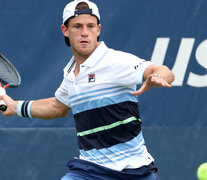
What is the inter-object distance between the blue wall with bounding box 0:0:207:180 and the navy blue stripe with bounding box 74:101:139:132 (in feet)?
4.52

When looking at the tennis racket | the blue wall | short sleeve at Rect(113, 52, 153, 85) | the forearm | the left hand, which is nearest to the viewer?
the left hand

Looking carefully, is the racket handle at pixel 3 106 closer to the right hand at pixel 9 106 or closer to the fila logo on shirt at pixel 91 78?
the right hand at pixel 9 106

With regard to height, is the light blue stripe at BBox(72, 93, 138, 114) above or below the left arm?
below

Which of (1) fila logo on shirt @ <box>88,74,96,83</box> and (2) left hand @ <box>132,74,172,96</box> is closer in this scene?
(2) left hand @ <box>132,74,172,96</box>

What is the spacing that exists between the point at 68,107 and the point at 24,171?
1112 mm

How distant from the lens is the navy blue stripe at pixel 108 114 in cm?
334

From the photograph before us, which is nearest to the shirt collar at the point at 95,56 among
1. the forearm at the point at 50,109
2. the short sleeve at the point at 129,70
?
the short sleeve at the point at 129,70

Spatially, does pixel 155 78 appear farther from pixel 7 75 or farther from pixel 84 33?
pixel 7 75

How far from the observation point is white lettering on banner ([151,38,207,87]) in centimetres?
479

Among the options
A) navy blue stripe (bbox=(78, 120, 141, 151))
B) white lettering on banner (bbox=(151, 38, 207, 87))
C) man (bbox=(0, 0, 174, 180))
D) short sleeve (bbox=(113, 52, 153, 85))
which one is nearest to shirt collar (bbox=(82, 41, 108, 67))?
man (bbox=(0, 0, 174, 180))

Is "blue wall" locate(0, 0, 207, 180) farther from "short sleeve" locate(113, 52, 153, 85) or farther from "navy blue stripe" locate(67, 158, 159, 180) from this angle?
"short sleeve" locate(113, 52, 153, 85)

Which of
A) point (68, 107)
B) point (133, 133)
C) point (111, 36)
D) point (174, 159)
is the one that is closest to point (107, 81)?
point (133, 133)

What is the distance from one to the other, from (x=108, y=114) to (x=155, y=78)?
0.52 m

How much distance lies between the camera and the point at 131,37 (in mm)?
4762
